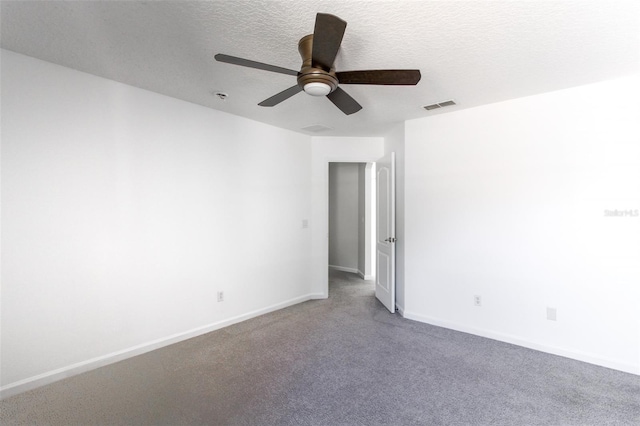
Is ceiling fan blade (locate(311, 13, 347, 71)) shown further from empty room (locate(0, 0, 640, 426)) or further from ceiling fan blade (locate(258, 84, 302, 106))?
ceiling fan blade (locate(258, 84, 302, 106))

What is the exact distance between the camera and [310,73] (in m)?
1.80

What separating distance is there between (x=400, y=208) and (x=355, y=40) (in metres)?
2.46

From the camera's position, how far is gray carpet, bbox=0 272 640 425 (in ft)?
6.71

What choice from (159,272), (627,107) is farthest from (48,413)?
(627,107)

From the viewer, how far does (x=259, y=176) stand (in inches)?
158

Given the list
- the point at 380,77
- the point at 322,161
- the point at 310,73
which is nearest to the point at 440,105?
the point at 380,77

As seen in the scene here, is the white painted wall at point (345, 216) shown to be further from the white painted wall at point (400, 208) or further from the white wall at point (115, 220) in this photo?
the white wall at point (115, 220)

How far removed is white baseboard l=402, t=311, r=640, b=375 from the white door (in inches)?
16.4

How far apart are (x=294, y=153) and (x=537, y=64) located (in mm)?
2928

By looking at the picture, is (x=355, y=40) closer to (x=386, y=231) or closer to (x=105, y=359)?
(x=386, y=231)

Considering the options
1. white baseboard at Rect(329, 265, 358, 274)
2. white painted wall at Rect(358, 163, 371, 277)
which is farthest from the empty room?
white baseboard at Rect(329, 265, 358, 274)

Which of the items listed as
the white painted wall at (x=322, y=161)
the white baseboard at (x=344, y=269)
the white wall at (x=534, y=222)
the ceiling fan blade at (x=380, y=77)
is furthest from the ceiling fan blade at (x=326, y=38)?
the white baseboard at (x=344, y=269)

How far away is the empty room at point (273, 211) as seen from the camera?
1.97 metres

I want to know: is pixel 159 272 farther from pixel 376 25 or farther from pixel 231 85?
pixel 376 25
